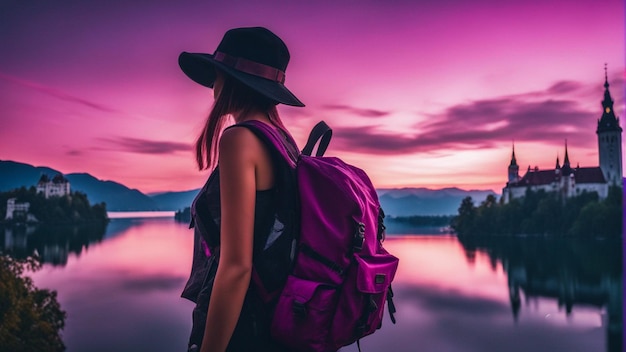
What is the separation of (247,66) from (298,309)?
0.80 meters

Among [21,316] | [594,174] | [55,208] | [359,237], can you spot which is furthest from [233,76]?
[55,208]

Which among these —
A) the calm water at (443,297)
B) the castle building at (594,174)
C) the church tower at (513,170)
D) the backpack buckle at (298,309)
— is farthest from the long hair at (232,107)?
the church tower at (513,170)

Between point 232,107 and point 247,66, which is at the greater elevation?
point 247,66

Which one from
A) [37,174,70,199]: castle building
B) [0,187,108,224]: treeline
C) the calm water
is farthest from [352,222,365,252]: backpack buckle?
[37,174,70,199]: castle building

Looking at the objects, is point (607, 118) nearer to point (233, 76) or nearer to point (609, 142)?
point (609, 142)

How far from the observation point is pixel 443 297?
81188 mm

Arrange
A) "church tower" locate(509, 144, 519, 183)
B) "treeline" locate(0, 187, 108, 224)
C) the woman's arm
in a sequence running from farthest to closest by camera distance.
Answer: "church tower" locate(509, 144, 519, 183) → "treeline" locate(0, 187, 108, 224) → the woman's arm

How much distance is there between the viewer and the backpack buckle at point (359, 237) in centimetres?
140

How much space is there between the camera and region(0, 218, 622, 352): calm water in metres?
57.3

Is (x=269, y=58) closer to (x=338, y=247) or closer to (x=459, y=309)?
(x=338, y=247)

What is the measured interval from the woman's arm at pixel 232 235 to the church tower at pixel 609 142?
380 ft

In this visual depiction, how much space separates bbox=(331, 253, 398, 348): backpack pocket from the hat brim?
1.91 ft

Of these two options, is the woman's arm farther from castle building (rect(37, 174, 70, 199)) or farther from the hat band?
castle building (rect(37, 174, 70, 199))

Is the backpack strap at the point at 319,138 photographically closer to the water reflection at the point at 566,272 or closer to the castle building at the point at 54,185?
the water reflection at the point at 566,272
